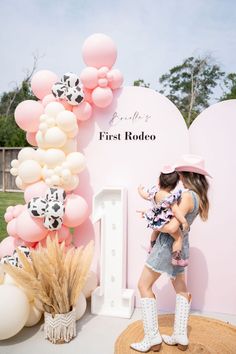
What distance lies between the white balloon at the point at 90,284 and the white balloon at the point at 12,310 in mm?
685

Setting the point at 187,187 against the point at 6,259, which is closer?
the point at 187,187

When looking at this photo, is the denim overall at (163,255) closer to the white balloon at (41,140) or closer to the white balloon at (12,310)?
the white balloon at (12,310)

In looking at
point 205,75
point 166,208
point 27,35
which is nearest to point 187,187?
point 166,208

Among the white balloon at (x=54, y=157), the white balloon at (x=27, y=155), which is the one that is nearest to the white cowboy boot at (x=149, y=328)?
the white balloon at (x=54, y=157)

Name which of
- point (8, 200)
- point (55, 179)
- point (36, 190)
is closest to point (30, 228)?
point (36, 190)

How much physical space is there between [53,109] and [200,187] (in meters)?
1.42

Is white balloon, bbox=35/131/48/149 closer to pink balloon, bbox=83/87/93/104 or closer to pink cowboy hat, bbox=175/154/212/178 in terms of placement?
pink balloon, bbox=83/87/93/104

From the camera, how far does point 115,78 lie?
314 centimetres

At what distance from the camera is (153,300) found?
2416 millimetres

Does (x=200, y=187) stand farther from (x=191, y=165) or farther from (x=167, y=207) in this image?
(x=167, y=207)

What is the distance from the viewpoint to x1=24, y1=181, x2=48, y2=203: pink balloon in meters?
3.05

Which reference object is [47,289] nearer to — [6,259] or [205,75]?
[6,259]

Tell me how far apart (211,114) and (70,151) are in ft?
4.12

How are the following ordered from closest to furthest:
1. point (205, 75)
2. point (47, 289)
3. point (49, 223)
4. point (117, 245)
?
point (47, 289), point (49, 223), point (117, 245), point (205, 75)
